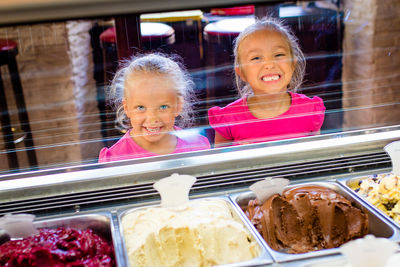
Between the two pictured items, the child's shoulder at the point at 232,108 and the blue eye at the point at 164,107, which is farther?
the child's shoulder at the point at 232,108

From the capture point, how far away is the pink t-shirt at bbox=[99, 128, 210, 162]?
1.70 meters

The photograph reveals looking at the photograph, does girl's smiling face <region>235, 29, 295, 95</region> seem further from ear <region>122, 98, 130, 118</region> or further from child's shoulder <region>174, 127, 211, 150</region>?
ear <region>122, 98, 130, 118</region>

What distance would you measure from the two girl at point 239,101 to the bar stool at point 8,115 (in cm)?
31

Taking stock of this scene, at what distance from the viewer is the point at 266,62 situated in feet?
6.70

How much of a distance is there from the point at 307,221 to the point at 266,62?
804 millimetres

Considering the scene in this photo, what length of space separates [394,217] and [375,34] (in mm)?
2475

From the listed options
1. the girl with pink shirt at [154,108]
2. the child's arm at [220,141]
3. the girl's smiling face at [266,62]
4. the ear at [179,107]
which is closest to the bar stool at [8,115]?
the girl with pink shirt at [154,108]

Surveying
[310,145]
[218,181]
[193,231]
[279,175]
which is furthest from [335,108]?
[193,231]

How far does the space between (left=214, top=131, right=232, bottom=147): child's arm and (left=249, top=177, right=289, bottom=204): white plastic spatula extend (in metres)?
0.26

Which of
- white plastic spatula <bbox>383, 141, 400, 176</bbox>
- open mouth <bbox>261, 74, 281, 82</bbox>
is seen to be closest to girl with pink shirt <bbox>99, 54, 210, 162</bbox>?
open mouth <bbox>261, 74, 281, 82</bbox>

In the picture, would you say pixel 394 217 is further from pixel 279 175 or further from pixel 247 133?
pixel 247 133

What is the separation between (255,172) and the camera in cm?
167

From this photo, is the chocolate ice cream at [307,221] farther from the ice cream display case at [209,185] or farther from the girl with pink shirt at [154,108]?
the girl with pink shirt at [154,108]

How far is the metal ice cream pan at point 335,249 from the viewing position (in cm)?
130
